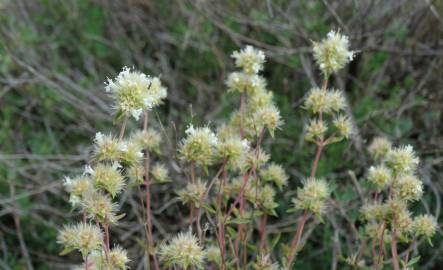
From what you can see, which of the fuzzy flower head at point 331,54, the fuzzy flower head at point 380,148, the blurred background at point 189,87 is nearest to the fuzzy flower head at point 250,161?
the fuzzy flower head at point 331,54

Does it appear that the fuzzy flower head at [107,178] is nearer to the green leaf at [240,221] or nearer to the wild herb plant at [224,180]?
the wild herb plant at [224,180]

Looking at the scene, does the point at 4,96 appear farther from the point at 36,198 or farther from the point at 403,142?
the point at 403,142

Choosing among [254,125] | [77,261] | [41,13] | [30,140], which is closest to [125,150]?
[254,125]

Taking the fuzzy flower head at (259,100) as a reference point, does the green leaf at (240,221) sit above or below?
below

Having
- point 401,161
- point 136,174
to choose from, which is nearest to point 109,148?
point 136,174

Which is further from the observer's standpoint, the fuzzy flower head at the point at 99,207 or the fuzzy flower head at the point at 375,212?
the fuzzy flower head at the point at 375,212

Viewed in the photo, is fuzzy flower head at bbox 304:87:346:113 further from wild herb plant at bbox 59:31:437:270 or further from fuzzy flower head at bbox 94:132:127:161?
fuzzy flower head at bbox 94:132:127:161

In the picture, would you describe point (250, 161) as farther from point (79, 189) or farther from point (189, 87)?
point (189, 87)
